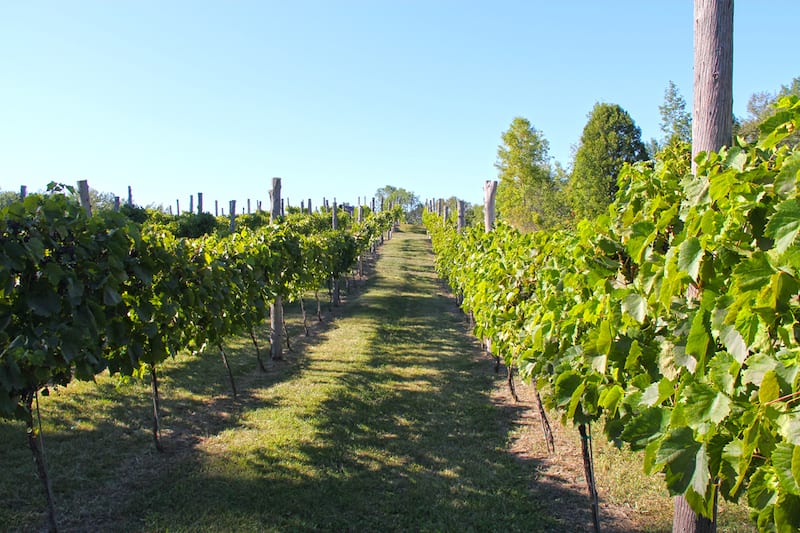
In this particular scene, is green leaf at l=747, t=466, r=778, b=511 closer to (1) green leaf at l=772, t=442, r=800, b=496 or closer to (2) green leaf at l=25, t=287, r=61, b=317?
(1) green leaf at l=772, t=442, r=800, b=496

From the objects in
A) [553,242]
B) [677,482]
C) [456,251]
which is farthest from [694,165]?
[456,251]

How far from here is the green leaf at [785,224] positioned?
1.29 meters

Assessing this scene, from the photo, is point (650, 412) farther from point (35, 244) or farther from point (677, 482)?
point (35, 244)

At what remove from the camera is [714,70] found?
2602mm

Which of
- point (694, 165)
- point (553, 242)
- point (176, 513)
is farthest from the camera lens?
point (553, 242)

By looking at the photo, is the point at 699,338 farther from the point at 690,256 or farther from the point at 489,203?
the point at 489,203

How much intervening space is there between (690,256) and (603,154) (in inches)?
1164

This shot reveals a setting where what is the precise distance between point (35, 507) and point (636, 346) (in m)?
4.79

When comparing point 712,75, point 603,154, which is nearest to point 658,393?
point 712,75

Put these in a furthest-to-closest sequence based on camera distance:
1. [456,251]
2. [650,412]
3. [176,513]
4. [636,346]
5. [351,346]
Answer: [456,251] < [351,346] < [176,513] < [636,346] < [650,412]

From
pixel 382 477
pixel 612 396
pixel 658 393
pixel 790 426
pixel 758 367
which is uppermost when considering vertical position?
pixel 758 367

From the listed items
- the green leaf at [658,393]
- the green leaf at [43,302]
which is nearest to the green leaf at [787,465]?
the green leaf at [658,393]

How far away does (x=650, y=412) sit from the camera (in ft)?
6.08

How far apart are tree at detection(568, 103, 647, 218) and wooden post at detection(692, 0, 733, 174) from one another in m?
25.7
